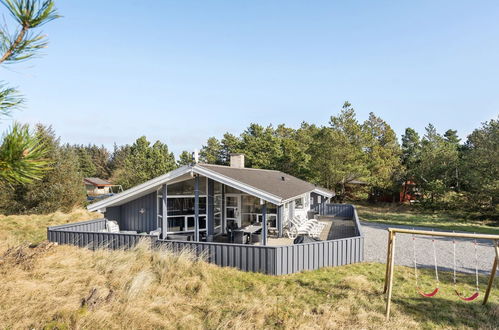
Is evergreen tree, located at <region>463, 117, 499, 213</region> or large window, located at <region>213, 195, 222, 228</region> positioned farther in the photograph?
evergreen tree, located at <region>463, 117, 499, 213</region>

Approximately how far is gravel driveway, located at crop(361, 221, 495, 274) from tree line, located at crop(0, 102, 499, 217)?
11.8 metres

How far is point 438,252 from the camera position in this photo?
1256 centimetres

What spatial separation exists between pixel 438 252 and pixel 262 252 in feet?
28.2

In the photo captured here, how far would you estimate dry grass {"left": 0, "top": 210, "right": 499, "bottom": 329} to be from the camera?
6.04 m

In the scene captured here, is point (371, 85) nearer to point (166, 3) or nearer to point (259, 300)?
point (166, 3)

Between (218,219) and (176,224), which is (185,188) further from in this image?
(218,219)

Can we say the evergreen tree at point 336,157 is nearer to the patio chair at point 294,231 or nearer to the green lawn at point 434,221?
the green lawn at point 434,221

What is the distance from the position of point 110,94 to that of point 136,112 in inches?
197

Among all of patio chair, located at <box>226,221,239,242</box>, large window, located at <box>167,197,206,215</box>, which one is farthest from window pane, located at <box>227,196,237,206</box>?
large window, located at <box>167,197,206,215</box>

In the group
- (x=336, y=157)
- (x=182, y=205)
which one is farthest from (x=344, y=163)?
(x=182, y=205)

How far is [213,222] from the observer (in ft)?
44.3

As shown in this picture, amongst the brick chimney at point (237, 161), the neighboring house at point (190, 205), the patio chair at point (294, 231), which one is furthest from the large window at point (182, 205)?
the brick chimney at point (237, 161)

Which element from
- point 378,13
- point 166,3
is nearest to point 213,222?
point 166,3

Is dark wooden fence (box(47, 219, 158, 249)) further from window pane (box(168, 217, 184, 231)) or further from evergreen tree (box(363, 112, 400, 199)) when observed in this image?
evergreen tree (box(363, 112, 400, 199))
